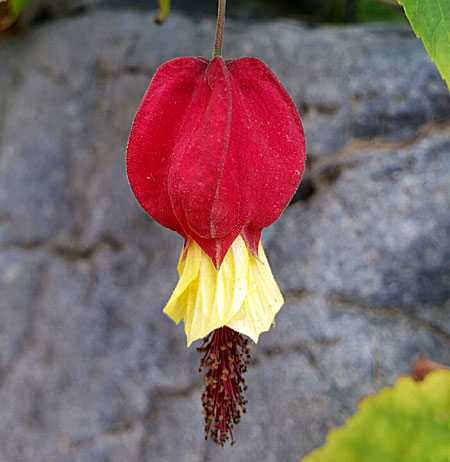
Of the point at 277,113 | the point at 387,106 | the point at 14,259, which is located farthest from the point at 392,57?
the point at 14,259

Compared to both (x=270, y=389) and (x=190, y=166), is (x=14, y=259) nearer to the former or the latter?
(x=270, y=389)

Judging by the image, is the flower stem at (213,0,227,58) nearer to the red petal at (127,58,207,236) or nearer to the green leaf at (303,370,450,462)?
the red petal at (127,58,207,236)

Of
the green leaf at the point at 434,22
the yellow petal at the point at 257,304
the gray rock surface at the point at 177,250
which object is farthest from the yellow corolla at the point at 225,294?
the gray rock surface at the point at 177,250

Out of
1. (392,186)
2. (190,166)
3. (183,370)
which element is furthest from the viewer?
(183,370)

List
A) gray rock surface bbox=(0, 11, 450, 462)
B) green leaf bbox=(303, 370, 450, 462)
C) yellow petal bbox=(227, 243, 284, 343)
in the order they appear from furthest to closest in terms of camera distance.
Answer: gray rock surface bbox=(0, 11, 450, 462) → yellow petal bbox=(227, 243, 284, 343) → green leaf bbox=(303, 370, 450, 462)

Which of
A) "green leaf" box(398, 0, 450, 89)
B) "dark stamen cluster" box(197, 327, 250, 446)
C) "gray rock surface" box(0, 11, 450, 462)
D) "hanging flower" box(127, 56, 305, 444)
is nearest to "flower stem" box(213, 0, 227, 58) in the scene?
"hanging flower" box(127, 56, 305, 444)
